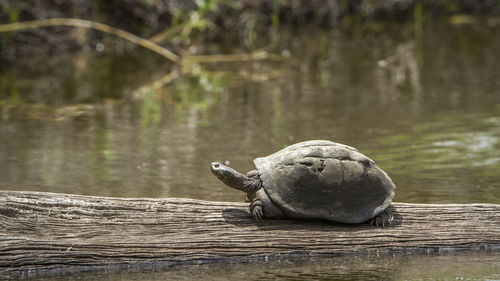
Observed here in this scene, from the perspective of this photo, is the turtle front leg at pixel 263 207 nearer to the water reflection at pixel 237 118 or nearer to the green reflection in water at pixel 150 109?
the water reflection at pixel 237 118

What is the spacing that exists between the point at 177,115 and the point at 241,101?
4.52 ft

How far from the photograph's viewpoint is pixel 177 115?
10.8 meters

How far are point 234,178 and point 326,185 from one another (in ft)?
2.00

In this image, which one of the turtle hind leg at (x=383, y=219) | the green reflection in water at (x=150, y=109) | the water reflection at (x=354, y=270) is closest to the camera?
the water reflection at (x=354, y=270)

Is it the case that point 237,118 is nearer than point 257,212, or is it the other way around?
→ point 257,212

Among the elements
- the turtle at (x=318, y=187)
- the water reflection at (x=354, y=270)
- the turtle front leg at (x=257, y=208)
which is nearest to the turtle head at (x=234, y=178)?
the turtle at (x=318, y=187)

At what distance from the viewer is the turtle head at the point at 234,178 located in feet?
17.1

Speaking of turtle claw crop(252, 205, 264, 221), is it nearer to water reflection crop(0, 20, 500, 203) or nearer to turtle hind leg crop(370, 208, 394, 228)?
turtle hind leg crop(370, 208, 394, 228)

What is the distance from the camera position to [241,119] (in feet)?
34.3

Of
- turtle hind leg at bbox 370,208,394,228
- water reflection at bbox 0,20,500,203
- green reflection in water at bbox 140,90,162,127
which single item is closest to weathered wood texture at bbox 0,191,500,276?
turtle hind leg at bbox 370,208,394,228

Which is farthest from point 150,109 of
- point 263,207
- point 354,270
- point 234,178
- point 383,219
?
point 354,270

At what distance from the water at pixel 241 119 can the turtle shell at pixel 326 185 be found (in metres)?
0.44

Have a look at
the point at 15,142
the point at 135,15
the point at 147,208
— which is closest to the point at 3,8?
the point at 135,15

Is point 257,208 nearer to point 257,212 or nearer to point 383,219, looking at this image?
point 257,212
